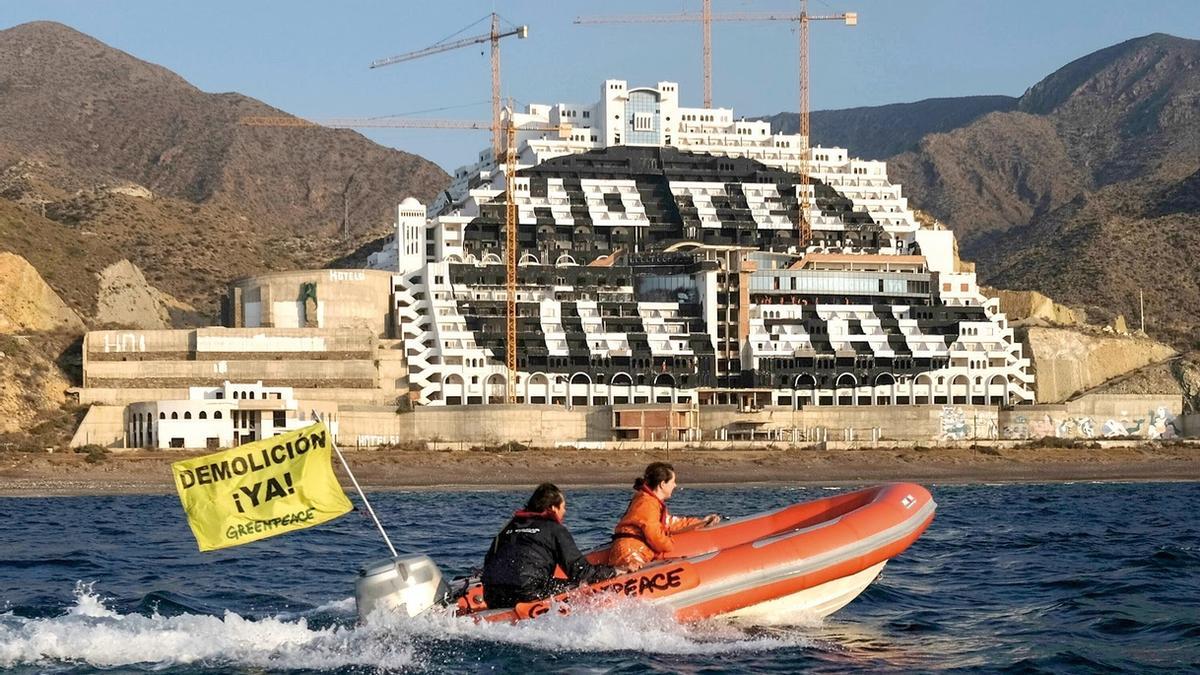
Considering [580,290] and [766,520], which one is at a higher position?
[580,290]

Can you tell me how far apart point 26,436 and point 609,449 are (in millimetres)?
31222

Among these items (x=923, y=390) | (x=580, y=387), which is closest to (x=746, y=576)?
(x=580, y=387)

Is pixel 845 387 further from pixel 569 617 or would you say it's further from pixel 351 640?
pixel 351 640

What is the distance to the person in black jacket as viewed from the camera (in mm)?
24188

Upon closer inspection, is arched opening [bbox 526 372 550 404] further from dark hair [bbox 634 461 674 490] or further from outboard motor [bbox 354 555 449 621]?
outboard motor [bbox 354 555 449 621]

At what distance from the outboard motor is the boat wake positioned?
17cm

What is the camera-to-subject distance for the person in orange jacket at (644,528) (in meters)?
25.4

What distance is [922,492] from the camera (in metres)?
28.1

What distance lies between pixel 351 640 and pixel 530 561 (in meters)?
2.74

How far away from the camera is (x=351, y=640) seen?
2405cm

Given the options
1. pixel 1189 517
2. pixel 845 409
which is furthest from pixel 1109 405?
pixel 1189 517

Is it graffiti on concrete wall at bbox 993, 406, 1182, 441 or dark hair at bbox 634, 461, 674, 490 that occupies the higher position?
dark hair at bbox 634, 461, 674, 490

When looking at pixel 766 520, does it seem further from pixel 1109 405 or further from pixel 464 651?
pixel 1109 405

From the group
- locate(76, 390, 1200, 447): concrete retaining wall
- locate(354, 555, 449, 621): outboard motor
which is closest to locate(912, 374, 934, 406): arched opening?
locate(76, 390, 1200, 447): concrete retaining wall
